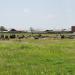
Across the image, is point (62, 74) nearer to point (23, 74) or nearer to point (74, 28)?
point (23, 74)

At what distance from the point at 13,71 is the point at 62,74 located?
2394mm

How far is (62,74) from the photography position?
12.2m

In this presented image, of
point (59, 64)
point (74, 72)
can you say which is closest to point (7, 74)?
point (74, 72)

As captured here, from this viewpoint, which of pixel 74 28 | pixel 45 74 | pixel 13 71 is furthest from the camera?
pixel 74 28

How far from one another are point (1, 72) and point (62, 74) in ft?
8.89

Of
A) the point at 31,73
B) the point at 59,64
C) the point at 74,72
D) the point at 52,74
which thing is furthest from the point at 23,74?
the point at 59,64

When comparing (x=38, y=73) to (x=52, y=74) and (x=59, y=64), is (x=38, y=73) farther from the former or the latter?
(x=59, y=64)

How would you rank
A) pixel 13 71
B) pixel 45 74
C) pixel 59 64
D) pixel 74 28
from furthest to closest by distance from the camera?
1. pixel 74 28
2. pixel 59 64
3. pixel 13 71
4. pixel 45 74

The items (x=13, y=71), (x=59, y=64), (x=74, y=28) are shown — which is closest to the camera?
(x=13, y=71)

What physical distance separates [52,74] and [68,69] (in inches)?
69.0

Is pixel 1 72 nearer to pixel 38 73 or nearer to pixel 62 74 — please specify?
pixel 38 73

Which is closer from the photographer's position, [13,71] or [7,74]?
[7,74]

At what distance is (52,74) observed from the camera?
1218cm

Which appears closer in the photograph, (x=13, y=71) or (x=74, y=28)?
(x=13, y=71)
